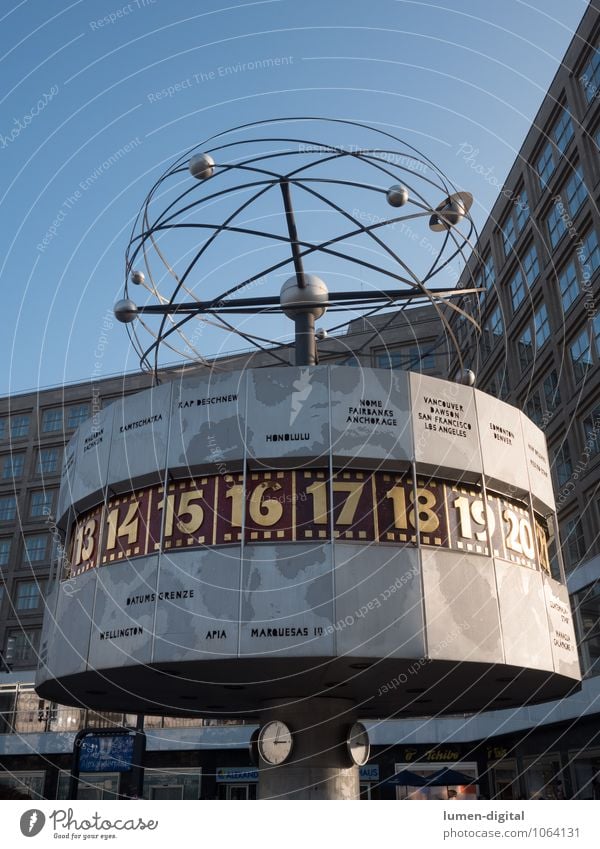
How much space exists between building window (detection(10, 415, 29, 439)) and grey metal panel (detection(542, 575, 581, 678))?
212 feet

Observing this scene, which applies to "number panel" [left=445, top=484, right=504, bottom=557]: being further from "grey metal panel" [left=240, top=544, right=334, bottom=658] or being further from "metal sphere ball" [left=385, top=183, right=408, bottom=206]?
"metal sphere ball" [left=385, top=183, right=408, bottom=206]

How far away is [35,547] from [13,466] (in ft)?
31.7

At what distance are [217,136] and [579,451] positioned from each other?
2608 centimetres

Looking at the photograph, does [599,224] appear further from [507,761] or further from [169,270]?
[507,761]

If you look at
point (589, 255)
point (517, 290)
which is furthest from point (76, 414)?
point (589, 255)

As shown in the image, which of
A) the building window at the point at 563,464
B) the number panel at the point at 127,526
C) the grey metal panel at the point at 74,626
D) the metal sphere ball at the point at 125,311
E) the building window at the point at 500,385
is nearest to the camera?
the grey metal panel at the point at 74,626

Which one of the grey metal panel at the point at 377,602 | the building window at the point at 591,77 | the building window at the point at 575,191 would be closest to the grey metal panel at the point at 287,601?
the grey metal panel at the point at 377,602

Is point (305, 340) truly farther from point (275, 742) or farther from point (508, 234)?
point (508, 234)

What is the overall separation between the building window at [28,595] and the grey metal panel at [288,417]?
52592mm

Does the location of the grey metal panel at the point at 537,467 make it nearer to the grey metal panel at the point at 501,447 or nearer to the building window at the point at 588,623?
the grey metal panel at the point at 501,447

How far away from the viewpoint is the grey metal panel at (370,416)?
1587 cm

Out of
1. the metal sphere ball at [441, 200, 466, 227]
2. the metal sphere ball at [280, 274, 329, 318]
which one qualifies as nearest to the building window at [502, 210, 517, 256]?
the metal sphere ball at [441, 200, 466, 227]

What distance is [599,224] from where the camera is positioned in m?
35.0
